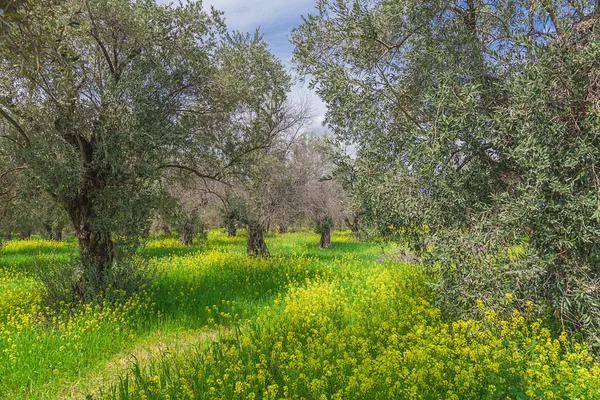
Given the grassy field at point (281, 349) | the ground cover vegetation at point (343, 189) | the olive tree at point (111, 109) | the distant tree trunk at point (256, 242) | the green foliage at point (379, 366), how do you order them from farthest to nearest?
the distant tree trunk at point (256, 242) < the olive tree at point (111, 109) < the ground cover vegetation at point (343, 189) < the grassy field at point (281, 349) < the green foliage at point (379, 366)

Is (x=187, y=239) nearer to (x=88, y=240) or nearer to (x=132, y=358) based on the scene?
(x=88, y=240)

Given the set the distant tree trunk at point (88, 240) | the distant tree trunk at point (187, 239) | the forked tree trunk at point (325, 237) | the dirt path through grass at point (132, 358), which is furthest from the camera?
the distant tree trunk at point (187, 239)

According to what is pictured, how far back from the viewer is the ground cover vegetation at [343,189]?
520 cm

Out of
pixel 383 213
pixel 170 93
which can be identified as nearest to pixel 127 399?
pixel 383 213

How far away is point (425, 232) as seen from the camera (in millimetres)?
7113

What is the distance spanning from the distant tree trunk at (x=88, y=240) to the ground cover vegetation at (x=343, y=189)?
53 millimetres

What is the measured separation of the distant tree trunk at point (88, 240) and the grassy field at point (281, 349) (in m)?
0.94

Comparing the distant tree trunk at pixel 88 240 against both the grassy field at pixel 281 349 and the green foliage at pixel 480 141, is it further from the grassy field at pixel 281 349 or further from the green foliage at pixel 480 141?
the green foliage at pixel 480 141

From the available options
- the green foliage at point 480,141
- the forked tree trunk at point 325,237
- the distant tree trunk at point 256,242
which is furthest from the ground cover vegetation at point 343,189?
the forked tree trunk at point 325,237

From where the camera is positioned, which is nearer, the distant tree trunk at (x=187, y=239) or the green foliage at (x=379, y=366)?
the green foliage at (x=379, y=366)

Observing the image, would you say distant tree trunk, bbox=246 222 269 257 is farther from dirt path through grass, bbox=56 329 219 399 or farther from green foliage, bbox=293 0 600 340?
green foliage, bbox=293 0 600 340

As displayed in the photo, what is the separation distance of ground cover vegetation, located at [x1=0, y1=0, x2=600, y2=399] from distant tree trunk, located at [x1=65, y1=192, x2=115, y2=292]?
0.17 ft

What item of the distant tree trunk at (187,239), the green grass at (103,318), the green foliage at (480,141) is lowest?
the green grass at (103,318)

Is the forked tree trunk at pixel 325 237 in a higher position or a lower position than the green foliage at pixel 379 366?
higher
